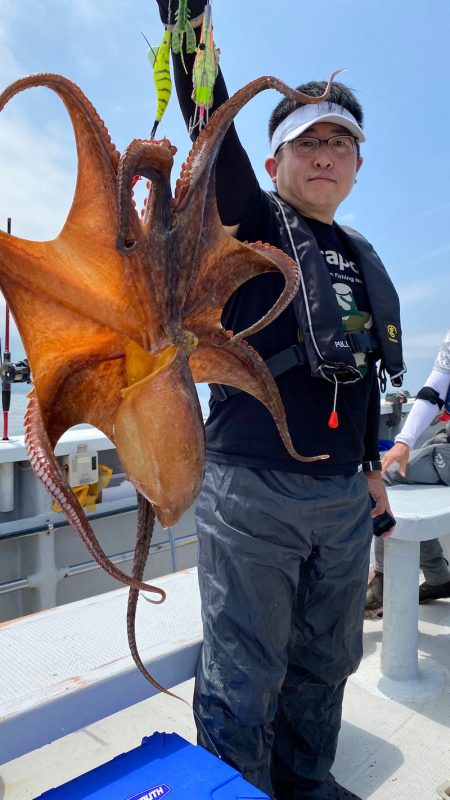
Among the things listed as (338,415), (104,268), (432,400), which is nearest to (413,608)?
(432,400)

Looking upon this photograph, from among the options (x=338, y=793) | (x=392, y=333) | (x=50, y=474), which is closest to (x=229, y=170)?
(x=392, y=333)

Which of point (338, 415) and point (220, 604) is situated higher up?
point (338, 415)

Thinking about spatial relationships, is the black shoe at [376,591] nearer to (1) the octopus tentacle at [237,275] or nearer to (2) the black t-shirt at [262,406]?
(2) the black t-shirt at [262,406]

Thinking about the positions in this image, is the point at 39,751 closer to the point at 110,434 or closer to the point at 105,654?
the point at 105,654

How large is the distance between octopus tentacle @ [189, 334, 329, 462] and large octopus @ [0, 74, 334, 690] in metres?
0.14

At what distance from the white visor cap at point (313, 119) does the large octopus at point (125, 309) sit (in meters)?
1.13

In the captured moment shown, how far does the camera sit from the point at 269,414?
223cm

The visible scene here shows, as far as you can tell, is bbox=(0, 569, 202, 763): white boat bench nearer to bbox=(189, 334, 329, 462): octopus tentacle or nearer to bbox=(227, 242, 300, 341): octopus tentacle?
bbox=(189, 334, 329, 462): octopus tentacle

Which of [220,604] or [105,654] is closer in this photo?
[220,604]

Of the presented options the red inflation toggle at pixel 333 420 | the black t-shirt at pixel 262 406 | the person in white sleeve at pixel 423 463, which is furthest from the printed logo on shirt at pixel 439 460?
the red inflation toggle at pixel 333 420

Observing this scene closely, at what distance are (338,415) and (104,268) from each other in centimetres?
149

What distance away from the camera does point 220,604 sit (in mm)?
2164

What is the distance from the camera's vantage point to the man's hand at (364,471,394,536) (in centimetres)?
286

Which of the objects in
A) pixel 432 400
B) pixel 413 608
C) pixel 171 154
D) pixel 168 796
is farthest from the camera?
pixel 432 400
